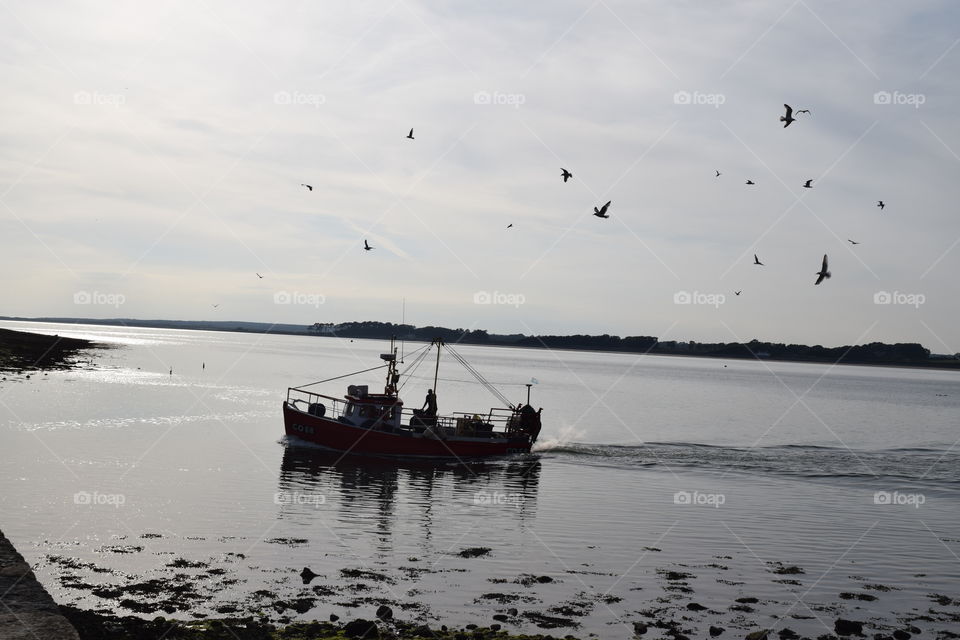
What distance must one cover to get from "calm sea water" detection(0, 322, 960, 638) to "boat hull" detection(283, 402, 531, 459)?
1.06 metres

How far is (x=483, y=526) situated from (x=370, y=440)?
16105 millimetres

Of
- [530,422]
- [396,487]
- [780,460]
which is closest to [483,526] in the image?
[396,487]

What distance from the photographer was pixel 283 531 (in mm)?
22172

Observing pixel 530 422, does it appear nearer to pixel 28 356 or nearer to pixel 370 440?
pixel 370 440

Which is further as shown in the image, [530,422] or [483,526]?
[530,422]

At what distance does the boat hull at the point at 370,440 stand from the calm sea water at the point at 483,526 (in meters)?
1.06

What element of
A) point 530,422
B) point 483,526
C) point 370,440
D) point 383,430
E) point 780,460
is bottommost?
point 483,526

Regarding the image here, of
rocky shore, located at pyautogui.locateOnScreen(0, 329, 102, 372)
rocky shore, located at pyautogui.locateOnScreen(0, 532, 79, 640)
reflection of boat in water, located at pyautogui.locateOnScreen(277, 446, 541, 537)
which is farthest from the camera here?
rocky shore, located at pyautogui.locateOnScreen(0, 329, 102, 372)

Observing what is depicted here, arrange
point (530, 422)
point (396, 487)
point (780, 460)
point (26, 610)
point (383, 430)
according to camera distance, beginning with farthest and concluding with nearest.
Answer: point (780, 460) → point (530, 422) → point (383, 430) → point (396, 487) → point (26, 610)

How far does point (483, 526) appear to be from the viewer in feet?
83.0

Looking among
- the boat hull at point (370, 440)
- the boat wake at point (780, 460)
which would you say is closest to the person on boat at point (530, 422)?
the boat wake at point (780, 460)

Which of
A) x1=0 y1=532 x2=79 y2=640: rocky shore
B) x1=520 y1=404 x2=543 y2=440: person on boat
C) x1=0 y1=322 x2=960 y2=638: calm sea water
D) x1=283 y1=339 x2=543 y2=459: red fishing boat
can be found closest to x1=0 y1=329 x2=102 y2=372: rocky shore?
x1=0 y1=322 x2=960 y2=638: calm sea water

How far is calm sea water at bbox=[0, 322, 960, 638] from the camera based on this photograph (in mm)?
17062

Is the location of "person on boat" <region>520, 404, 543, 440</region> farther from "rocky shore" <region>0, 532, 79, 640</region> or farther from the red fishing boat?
"rocky shore" <region>0, 532, 79, 640</region>
